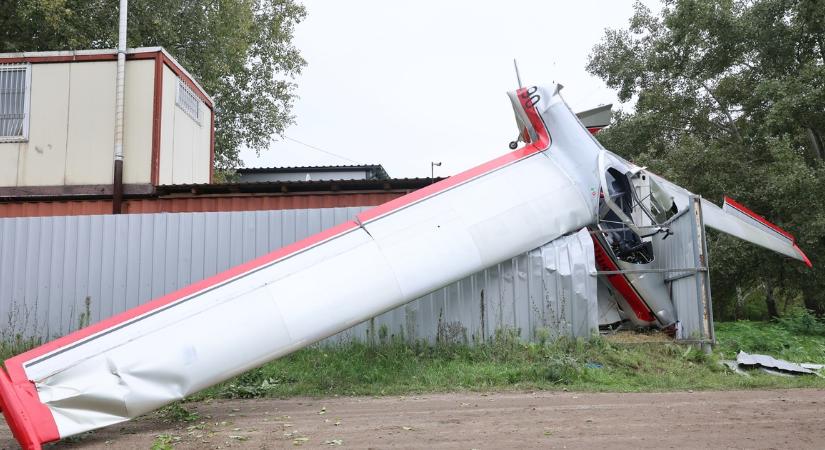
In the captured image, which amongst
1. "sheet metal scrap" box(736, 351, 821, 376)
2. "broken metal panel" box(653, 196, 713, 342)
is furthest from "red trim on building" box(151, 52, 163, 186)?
"sheet metal scrap" box(736, 351, 821, 376)

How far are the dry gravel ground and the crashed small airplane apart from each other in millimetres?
503

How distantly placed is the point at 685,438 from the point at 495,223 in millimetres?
3998

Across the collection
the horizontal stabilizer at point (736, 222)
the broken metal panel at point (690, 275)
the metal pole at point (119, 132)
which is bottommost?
the broken metal panel at point (690, 275)

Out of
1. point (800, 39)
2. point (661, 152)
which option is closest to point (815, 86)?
point (800, 39)

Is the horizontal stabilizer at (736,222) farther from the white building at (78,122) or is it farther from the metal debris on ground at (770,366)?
the white building at (78,122)

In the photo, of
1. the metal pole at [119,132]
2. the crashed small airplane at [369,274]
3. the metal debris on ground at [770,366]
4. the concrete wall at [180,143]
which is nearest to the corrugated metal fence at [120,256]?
the crashed small airplane at [369,274]

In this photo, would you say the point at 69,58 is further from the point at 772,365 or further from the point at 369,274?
the point at 772,365

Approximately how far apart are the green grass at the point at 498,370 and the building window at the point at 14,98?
28.1 feet

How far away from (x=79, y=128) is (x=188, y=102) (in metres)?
2.50

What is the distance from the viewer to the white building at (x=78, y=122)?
12.8 m

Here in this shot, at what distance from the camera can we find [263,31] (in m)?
27.6

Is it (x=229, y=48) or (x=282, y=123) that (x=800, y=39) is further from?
(x=282, y=123)

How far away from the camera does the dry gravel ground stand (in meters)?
5.50

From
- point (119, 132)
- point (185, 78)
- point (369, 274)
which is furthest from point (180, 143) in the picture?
point (369, 274)
